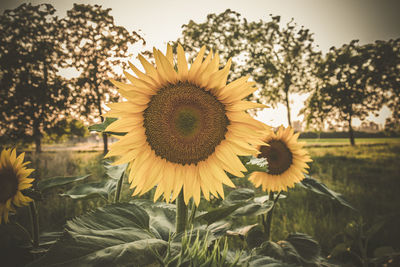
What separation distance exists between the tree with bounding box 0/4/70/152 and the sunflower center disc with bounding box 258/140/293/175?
11.0m

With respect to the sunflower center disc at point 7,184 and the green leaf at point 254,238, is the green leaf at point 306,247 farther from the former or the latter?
the sunflower center disc at point 7,184

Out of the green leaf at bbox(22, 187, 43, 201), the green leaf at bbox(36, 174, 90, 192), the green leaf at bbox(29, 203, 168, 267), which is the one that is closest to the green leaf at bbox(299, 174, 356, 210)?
the green leaf at bbox(29, 203, 168, 267)

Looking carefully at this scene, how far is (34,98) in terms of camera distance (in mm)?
10211

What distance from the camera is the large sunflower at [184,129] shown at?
1.02m

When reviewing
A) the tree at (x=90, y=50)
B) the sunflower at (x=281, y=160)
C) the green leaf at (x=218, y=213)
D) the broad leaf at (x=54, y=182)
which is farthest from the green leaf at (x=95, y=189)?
the tree at (x=90, y=50)

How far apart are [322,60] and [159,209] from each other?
17.7m

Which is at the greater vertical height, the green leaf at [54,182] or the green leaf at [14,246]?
the green leaf at [54,182]

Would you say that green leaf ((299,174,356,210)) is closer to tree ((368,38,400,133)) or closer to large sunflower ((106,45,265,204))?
large sunflower ((106,45,265,204))

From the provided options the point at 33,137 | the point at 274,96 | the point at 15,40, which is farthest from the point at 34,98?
the point at 274,96

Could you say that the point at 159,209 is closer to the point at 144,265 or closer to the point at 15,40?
the point at 144,265

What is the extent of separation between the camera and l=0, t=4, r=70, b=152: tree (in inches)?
383

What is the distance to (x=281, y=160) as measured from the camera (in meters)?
2.13

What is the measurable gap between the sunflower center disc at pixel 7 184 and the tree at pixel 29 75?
9.93m

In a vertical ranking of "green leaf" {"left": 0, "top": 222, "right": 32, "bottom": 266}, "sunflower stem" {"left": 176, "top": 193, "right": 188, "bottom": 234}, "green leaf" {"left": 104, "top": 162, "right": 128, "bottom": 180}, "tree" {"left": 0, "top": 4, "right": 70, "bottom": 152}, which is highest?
"tree" {"left": 0, "top": 4, "right": 70, "bottom": 152}
